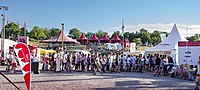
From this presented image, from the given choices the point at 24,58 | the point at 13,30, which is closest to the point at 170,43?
the point at 24,58

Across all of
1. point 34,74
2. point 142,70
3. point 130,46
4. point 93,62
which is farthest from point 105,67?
point 130,46

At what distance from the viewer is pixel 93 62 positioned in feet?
69.3

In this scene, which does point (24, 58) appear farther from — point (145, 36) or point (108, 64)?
point (145, 36)

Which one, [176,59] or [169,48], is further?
[169,48]

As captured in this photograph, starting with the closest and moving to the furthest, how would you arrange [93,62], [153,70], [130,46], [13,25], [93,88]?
[93,88] → [93,62] → [153,70] → [130,46] → [13,25]

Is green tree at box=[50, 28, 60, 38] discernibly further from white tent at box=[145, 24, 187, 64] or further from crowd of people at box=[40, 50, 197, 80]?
crowd of people at box=[40, 50, 197, 80]

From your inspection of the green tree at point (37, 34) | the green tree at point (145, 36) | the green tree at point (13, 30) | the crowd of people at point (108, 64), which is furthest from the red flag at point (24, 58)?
the green tree at point (145, 36)

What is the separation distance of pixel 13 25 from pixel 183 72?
6323 centimetres

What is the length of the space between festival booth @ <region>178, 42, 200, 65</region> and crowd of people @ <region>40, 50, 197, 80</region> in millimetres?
1387

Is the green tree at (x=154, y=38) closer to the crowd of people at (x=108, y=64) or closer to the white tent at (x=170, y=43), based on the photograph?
the white tent at (x=170, y=43)

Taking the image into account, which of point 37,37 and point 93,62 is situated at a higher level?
point 37,37

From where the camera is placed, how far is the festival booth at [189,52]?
72.9ft

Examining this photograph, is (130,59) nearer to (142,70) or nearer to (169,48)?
(142,70)

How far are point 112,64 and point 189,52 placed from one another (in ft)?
18.8
